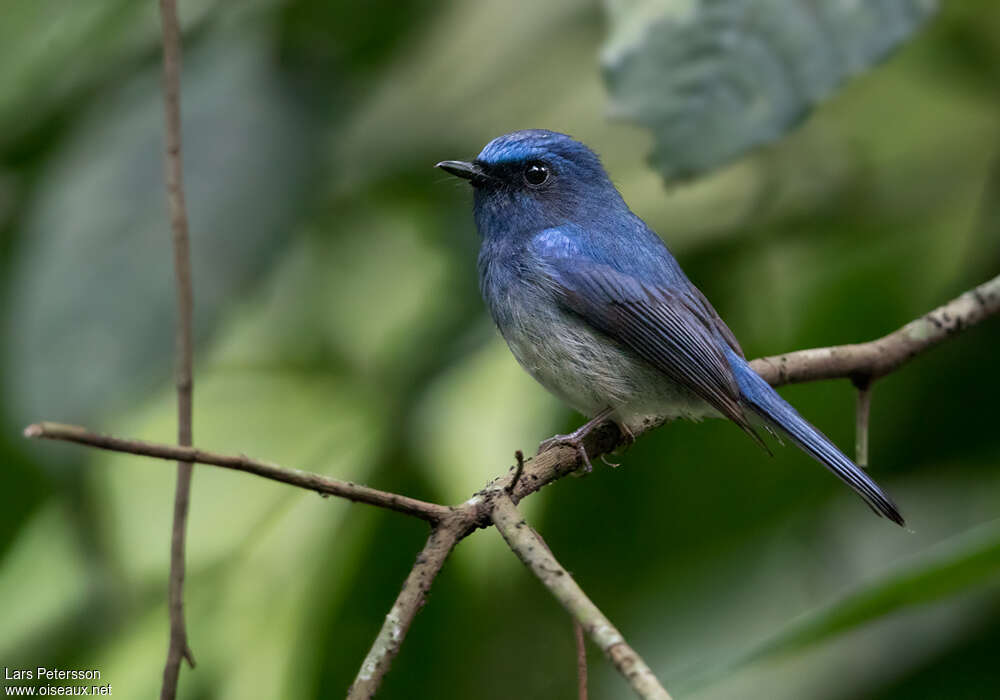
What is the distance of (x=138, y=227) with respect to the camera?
9.82 feet

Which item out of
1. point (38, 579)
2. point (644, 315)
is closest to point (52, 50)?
point (38, 579)

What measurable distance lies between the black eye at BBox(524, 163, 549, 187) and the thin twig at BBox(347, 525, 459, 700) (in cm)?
159

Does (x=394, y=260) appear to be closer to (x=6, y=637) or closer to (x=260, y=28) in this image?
(x=260, y=28)

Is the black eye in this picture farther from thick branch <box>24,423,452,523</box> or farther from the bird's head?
thick branch <box>24,423,452,523</box>

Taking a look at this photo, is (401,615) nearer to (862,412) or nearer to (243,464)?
(243,464)

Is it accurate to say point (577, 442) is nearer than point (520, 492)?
No

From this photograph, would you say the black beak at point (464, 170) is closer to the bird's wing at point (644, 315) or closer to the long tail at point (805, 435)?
the bird's wing at point (644, 315)

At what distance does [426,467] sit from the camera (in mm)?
2873

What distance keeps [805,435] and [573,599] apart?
1204 millimetres

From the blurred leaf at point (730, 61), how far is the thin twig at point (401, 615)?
108 centimetres

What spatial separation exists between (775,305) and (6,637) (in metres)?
2.22

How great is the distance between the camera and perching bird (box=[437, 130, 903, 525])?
2781mm

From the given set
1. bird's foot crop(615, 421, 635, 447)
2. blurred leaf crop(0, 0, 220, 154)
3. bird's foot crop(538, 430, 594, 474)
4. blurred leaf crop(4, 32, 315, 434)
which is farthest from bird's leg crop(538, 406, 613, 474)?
blurred leaf crop(0, 0, 220, 154)

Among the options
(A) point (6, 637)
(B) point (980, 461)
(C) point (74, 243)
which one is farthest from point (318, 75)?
(B) point (980, 461)
